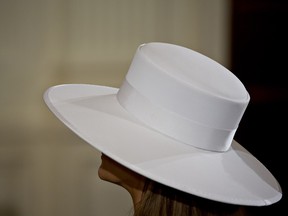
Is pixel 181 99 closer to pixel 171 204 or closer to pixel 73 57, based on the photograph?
pixel 171 204

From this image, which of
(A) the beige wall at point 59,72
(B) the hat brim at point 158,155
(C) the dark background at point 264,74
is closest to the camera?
(B) the hat brim at point 158,155

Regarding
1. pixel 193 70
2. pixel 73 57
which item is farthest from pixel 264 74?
pixel 193 70

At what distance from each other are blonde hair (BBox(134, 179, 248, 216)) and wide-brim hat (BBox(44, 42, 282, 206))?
0.21 ft

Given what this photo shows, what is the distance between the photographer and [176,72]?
0.67 metres

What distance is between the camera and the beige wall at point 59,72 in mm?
1426

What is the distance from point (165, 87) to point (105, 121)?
0.36 feet

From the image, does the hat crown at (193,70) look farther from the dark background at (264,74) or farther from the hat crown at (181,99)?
the dark background at (264,74)

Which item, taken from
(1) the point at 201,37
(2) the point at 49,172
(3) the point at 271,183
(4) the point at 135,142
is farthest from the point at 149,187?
(1) the point at 201,37

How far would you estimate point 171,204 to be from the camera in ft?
2.30

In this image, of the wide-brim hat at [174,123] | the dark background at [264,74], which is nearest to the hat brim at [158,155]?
the wide-brim hat at [174,123]

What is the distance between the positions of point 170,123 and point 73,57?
88cm

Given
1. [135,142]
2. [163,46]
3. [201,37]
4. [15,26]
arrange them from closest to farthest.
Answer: [135,142]
[163,46]
[15,26]
[201,37]

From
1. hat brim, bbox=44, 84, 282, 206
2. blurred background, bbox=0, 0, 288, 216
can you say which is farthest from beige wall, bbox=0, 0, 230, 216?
hat brim, bbox=44, 84, 282, 206

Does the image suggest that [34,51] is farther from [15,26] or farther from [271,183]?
[271,183]
